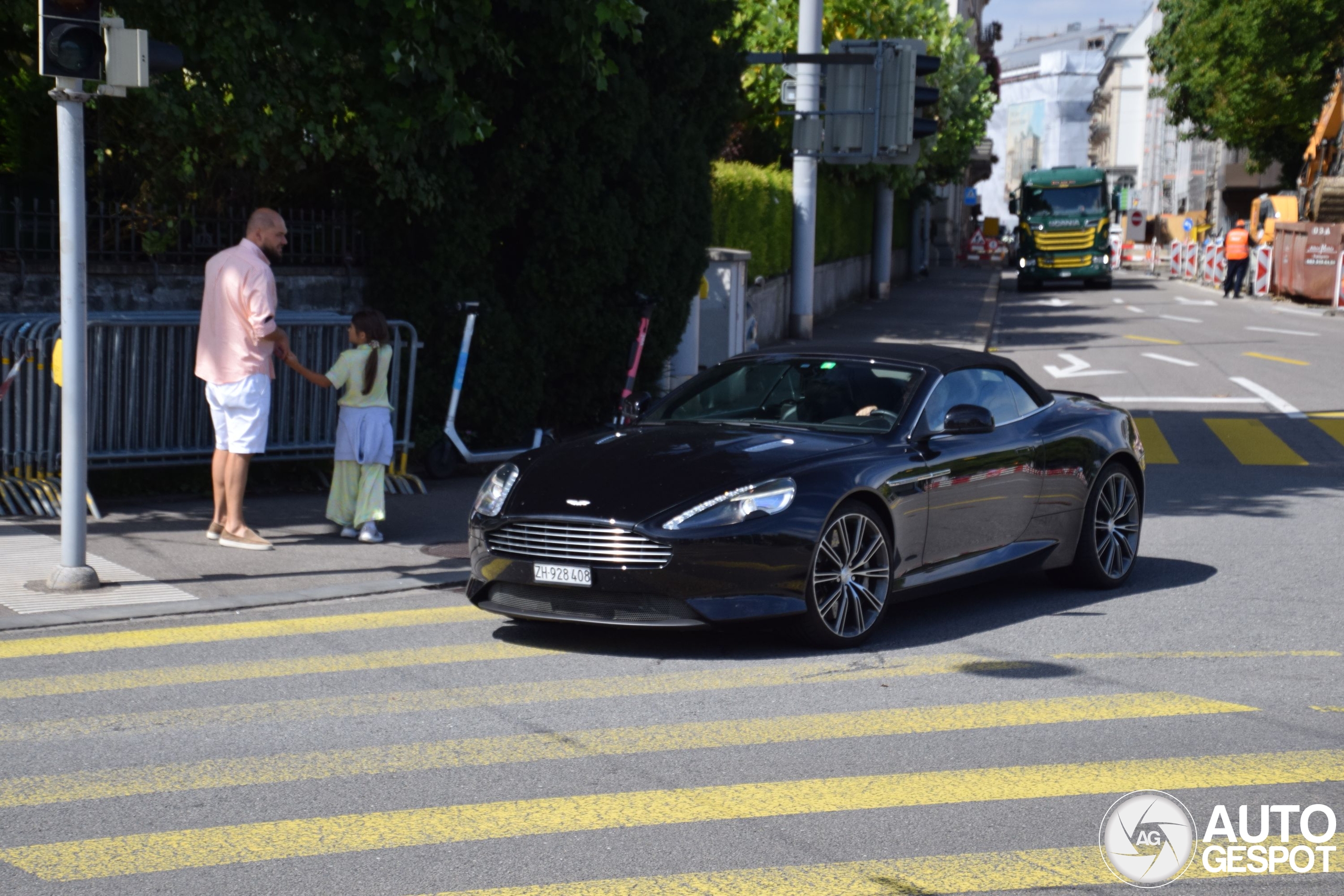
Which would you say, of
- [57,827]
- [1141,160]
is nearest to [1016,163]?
[1141,160]

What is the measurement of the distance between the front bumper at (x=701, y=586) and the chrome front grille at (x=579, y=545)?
28mm

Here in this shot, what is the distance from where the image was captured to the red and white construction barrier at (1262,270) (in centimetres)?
4366

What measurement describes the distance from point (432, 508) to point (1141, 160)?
131818 mm

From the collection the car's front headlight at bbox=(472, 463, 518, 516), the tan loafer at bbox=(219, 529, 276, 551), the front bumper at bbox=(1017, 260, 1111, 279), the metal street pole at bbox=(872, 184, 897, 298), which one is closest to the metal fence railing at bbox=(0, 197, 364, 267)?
the tan loafer at bbox=(219, 529, 276, 551)

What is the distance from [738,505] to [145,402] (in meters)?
5.49

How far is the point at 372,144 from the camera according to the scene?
36.3 feet

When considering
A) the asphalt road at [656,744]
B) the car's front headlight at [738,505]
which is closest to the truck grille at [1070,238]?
the asphalt road at [656,744]

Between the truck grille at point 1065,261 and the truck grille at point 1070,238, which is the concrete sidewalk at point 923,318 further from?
the truck grille at point 1070,238

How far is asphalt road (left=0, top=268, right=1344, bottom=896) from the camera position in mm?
4395

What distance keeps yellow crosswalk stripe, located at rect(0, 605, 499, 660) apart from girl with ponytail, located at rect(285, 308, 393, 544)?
1.87 m

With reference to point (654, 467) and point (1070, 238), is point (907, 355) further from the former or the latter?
point (1070, 238)

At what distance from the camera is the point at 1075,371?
22.8m

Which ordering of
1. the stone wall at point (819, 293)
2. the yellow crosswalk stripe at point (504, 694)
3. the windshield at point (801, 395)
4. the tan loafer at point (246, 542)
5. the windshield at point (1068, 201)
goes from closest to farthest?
the yellow crosswalk stripe at point (504, 694) < the windshield at point (801, 395) < the tan loafer at point (246, 542) < the stone wall at point (819, 293) < the windshield at point (1068, 201)

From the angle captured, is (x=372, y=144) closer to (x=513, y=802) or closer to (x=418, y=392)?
(x=418, y=392)
